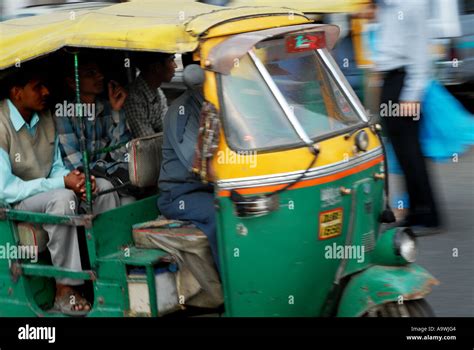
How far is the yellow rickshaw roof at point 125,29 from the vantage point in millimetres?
4762

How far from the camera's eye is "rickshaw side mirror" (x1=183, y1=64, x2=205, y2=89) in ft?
15.6

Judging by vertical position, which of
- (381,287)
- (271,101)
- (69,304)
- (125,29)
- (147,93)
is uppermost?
(125,29)

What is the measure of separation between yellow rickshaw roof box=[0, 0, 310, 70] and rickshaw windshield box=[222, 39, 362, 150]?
0.27 metres

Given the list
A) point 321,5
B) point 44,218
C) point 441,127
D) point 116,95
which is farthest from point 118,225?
point 321,5

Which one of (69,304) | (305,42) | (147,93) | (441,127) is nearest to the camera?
(305,42)

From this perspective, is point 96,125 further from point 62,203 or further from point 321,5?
point 321,5

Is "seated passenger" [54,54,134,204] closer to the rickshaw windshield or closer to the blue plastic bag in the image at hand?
the rickshaw windshield

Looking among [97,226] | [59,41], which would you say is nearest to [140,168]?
[97,226]

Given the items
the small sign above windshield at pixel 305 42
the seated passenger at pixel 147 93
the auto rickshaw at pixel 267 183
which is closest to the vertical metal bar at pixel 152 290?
the auto rickshaw at pixel 267 183

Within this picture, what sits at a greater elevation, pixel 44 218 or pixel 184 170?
pixel 184 170

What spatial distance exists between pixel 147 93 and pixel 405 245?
6.91ft

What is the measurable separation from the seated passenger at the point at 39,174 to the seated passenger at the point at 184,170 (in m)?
0.46

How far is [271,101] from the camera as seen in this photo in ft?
15.7
